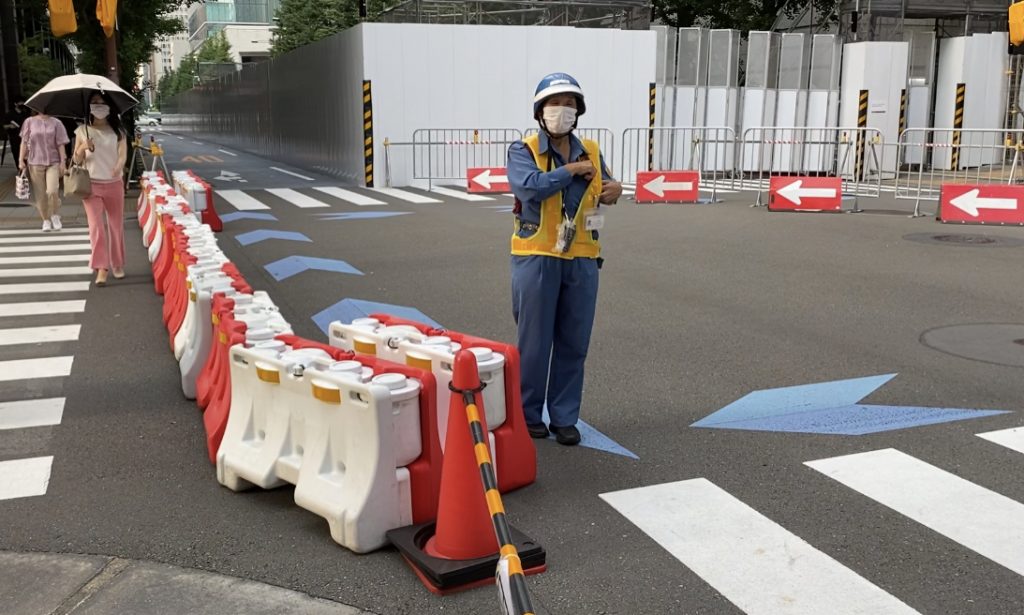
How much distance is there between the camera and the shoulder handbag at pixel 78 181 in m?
9.81

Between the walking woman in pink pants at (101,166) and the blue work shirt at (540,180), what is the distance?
20.7ft

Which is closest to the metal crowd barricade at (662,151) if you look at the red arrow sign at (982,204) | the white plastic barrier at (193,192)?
the red arrow sign at (982,204)

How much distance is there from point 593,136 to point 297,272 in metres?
16.6

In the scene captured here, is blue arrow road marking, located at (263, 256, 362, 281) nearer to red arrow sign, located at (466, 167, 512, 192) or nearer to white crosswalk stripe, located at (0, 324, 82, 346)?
white crosswalk stripe, located at (0, 324, 82, 346)

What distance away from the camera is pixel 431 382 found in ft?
13.9

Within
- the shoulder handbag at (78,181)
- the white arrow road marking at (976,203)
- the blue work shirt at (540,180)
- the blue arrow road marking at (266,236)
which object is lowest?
the blue arrow road marking at (266,236)

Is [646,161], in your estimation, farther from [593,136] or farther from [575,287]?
[575,287]

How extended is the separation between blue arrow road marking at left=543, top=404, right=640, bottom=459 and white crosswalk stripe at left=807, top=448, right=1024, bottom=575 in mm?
996

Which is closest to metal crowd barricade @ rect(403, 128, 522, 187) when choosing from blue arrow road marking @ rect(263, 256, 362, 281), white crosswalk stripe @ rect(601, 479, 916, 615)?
blue arrow road marking @ rect(263, 256, 362, 281)

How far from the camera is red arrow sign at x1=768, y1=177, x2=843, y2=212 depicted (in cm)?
1792

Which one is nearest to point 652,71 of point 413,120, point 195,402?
point 413,120

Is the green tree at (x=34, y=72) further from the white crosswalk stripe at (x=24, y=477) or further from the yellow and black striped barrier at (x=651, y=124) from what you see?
the white crosswalk stripe at (x=24, y=477)

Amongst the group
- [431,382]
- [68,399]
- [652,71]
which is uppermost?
[652,71]

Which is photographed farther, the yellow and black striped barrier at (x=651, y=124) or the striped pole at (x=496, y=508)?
the yellow and black striped barrier at (x=651, y=124)
